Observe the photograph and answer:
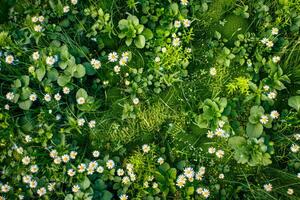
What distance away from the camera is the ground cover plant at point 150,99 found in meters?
3.23

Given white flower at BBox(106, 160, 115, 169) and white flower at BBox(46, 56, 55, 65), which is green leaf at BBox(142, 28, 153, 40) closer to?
white flower at BBox(46, 56, 55, 65)

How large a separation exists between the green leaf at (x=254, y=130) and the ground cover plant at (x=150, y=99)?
0.01m

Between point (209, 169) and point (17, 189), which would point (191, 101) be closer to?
point (209, 169)

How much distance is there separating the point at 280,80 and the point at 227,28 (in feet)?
2.04

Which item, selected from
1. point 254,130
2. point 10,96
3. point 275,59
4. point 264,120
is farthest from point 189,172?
point 10,96

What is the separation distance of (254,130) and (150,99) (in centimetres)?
87

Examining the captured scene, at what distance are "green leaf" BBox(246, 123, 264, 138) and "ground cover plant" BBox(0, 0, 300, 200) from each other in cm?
1

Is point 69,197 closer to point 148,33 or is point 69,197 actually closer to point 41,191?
point 41,191

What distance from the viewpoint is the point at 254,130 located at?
10.8 feet

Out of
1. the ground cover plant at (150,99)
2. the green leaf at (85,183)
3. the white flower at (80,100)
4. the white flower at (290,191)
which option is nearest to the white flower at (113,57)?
the ground cover plant at (150,99)

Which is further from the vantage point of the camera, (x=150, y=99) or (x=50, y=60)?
(x=150, y=99)

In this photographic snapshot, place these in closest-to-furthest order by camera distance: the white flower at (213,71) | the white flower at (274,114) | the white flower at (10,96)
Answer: the white flower at (10,96), the white flower at (274,114), the white flower at (213,71)

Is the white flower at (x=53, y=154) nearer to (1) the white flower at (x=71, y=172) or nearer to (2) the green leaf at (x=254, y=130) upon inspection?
(1) the white flower at (x=71, y=172)

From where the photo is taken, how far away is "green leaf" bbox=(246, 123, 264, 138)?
328cm
